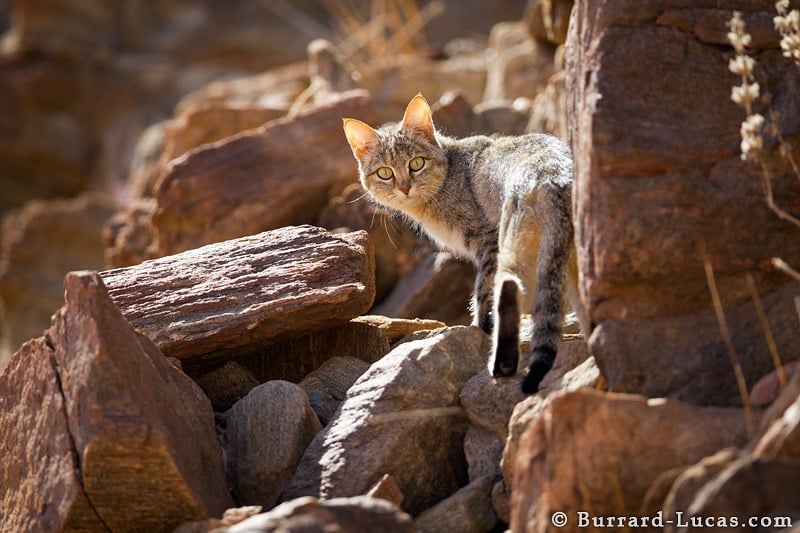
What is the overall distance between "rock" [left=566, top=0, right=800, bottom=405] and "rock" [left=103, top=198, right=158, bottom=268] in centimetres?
544

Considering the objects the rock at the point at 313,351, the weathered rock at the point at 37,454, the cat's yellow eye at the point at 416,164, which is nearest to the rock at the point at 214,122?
the cat's yellow eye at the point at 416,164

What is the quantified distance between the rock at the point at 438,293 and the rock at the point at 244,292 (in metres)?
1.60

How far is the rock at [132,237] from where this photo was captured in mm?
8617

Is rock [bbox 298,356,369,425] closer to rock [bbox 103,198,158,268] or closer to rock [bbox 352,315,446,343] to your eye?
rock [bbox 352,315,446,343]

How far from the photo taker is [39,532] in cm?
394

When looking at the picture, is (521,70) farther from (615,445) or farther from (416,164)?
(615,445)

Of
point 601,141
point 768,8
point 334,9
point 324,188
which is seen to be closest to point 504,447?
point 601,141

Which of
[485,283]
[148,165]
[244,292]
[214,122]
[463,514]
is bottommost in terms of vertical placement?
[463,514]

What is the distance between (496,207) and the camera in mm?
5355

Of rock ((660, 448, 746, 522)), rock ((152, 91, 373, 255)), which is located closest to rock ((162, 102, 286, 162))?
rock ((152, 91, 373, 255))

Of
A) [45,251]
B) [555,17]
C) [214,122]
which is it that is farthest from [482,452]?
[45,251]

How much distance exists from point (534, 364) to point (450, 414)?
52cm

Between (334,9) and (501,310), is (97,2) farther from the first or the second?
(501,310)

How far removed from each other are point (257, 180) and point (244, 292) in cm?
280
